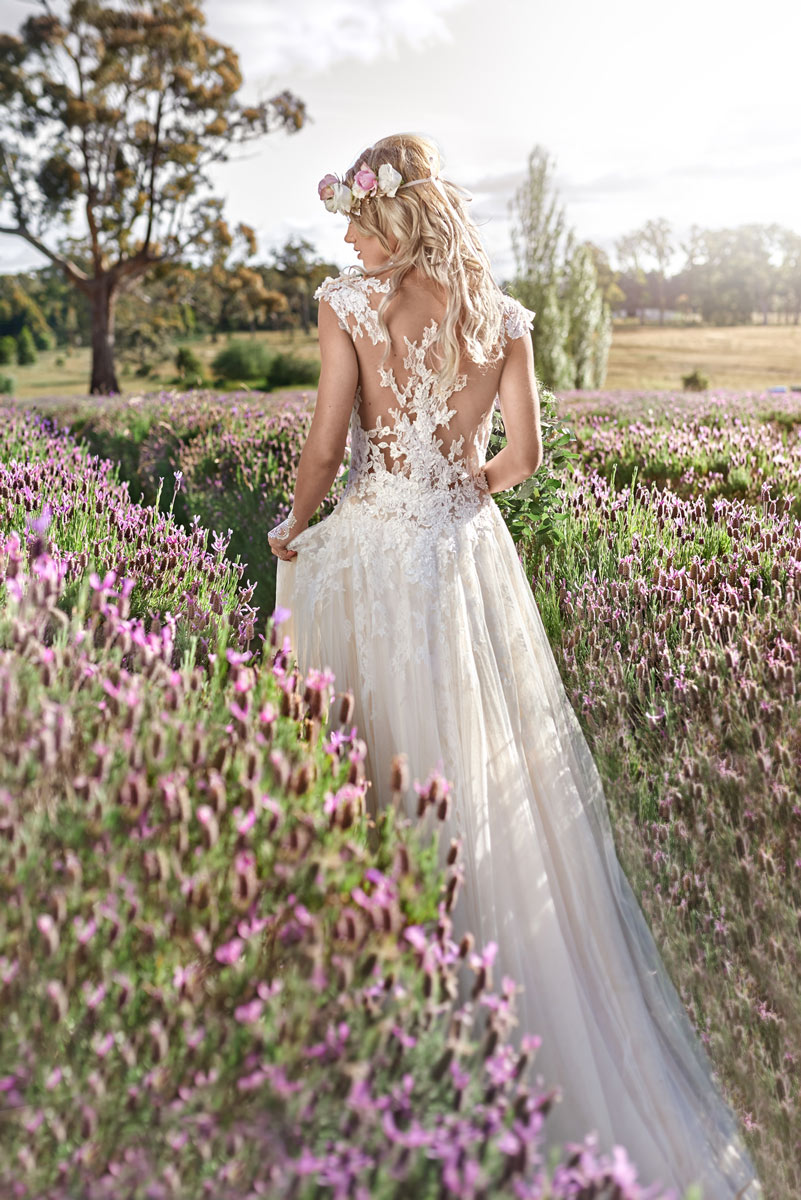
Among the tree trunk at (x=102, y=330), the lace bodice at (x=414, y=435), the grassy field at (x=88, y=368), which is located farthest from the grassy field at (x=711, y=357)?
the lace bodice at (x=414, y=435)

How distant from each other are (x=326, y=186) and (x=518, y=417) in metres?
0.92

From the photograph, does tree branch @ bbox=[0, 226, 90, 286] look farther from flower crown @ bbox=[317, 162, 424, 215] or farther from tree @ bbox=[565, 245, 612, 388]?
flower crown @ bbox=[317, 162, 424, 215]

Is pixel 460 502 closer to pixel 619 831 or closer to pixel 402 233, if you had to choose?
pixel 402 233

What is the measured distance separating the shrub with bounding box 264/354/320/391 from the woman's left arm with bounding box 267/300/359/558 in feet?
94.1

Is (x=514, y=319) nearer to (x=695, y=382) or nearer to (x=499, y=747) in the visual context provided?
(x=499, y=747)

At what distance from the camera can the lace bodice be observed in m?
2.58

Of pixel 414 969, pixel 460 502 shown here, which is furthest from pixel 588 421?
pixel 414 969

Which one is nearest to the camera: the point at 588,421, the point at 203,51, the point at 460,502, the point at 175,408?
the point at 460,502

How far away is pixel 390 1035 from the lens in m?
1.38

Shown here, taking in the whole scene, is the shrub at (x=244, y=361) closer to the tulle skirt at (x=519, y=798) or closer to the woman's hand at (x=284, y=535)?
the woman's hand at (x=284, y=535)

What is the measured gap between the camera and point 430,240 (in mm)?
2531

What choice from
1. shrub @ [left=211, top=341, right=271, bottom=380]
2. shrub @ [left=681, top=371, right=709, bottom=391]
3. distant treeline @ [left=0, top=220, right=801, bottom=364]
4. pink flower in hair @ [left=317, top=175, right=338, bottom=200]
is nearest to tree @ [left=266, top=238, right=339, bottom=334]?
distant treeline @ [left=0, top=220, right=801, bottom=364]

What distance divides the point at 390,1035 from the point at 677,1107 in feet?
3.83

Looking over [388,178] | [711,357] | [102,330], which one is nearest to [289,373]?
[102,330]
